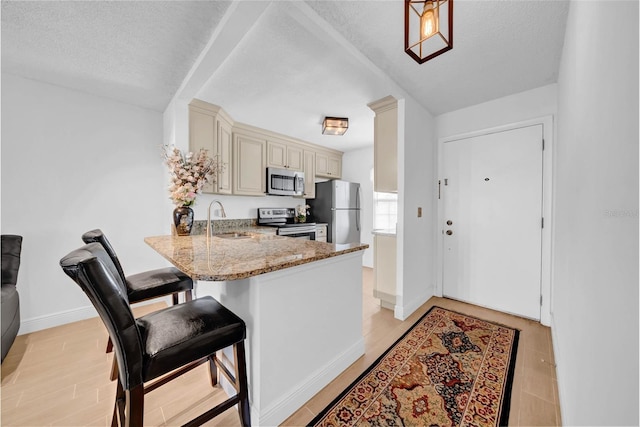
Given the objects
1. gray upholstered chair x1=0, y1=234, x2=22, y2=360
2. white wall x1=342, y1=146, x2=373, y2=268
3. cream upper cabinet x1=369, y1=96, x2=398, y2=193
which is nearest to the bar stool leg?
gray upholstered chair x1=0, y1=234, x2=22, y2=360

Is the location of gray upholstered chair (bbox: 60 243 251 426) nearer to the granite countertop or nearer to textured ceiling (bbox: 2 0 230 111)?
the granite countertop

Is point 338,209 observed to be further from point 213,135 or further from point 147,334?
point 147,334

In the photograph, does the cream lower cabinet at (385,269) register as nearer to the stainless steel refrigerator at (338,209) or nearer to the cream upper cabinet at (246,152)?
the stainless steel refrigerator at (338,209)

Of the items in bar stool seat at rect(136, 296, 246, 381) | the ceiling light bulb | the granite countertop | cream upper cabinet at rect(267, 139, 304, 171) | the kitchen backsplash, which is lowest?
bar stool seat at rect(136, 296, 246, 381)

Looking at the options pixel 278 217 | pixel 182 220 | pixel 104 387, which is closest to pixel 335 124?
pixel 278 217

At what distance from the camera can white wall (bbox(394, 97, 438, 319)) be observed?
2.53m

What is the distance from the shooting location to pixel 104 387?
1.62 meters

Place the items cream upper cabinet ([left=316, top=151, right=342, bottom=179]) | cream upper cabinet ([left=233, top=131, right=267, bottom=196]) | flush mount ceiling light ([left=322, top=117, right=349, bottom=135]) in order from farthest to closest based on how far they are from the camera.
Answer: cream upper cabinet ([left=316, top=151, right=342, bottom=179]) < cream upper cabinet ([left=233, top=131, right=267, bottom=196]) < flush mount ceiling light ([left=322, top=117, right=349, bottom=135])

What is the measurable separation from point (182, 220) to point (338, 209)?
2672mm

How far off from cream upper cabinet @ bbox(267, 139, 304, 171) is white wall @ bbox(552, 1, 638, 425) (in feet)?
11.1

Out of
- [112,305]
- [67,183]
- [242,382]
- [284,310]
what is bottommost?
[242,382]

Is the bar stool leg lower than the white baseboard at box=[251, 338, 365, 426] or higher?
higher

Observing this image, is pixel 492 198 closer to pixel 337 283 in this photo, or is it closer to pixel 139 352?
pixel 337 283

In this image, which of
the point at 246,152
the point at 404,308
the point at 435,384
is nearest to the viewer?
the point at 435,384
